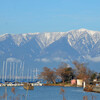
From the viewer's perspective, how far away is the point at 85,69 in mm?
133750

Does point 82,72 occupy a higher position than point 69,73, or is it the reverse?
point 82,72

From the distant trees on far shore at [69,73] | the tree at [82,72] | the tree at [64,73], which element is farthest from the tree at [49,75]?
the tree at [82,72]

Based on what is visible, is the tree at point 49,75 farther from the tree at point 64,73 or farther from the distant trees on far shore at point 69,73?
the tree at point 64,73

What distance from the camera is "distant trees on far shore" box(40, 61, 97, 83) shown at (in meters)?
133

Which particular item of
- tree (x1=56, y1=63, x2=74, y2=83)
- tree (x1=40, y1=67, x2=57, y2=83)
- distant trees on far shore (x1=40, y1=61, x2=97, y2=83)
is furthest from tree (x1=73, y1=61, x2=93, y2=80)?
tree (x1=40, y1=67, x2=57, y2=83)

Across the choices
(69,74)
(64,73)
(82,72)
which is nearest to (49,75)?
(64,73)

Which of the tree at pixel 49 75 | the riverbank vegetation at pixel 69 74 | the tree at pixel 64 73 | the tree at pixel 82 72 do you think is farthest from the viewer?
the tree at pixel 49 75

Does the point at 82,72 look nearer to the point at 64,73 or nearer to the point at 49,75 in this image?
the point at 64,73

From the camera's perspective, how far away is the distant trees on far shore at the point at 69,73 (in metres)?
133

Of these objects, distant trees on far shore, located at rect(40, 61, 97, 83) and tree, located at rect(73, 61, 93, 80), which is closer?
tree, located at rect(73, 61, 93, 80)

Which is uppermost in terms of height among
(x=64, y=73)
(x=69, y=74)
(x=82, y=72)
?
(x=82, y=72)

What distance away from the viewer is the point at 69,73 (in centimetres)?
13938

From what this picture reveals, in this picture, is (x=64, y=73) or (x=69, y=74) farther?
(x=69, y=74)

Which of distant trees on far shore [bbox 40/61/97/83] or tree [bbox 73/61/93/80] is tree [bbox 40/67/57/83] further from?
tree [bbox 73/61/93/80]
